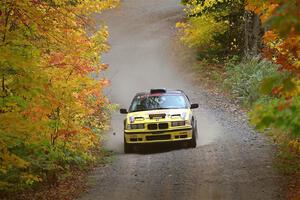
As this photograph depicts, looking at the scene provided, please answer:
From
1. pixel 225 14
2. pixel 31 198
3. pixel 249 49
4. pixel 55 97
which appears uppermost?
pixel 225 14

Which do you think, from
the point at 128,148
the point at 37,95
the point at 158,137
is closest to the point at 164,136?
the point at 158,137

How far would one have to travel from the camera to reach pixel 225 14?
1083 inches

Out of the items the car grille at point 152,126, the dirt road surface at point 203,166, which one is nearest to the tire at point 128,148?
the dirt road surface at point 203,166

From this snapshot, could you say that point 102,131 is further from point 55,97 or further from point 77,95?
point 55,97

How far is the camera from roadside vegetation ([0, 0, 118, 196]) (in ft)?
28.4

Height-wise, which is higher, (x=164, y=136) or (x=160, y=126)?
(x=160, y=126)

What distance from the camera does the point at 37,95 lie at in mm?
9719

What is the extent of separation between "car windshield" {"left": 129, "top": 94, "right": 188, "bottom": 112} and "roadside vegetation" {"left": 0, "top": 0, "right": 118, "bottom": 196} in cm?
186

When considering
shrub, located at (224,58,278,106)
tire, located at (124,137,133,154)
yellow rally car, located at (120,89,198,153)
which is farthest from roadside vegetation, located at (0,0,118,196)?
shrub, located at (224,58,278,106)

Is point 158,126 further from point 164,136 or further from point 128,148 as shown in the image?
point 128,148

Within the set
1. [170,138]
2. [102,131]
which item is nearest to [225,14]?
[102,131]

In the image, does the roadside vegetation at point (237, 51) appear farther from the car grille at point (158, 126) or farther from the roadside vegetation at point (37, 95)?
the roadside vegetation at point (37, 95)

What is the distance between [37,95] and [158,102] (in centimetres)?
609

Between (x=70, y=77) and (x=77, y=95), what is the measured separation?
133 cm
